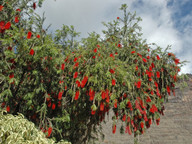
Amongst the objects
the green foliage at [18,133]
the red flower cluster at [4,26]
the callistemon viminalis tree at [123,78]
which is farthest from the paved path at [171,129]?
the red flower cluster at [4,26]

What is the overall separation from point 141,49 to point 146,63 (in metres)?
0.38

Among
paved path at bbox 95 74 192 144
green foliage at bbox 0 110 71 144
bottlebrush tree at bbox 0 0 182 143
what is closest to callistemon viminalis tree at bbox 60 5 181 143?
bottlebrush tree at bbox 0 0 182 143

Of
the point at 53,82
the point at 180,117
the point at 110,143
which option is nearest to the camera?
the point at 53,82

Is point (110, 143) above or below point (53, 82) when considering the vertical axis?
below

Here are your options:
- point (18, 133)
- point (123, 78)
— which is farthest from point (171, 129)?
point (18, 133)

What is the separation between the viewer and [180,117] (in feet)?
41.3

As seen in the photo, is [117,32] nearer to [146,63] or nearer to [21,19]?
[146,63]

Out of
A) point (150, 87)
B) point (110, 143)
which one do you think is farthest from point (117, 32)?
point (110, 143)

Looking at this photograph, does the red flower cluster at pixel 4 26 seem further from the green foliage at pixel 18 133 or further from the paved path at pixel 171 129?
the paved path at pixel 171 129

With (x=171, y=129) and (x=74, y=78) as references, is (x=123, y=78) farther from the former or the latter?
(x=171, y=129)

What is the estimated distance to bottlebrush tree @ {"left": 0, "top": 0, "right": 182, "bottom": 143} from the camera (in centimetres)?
370

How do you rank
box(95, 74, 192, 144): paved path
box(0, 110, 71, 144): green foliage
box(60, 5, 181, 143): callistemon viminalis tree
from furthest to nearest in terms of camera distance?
box(95, 74, 192, 144): paved path
box(60, 5, 181, 143): callistemon viminalis tree
box(0, 110, 71, 144): green foliage

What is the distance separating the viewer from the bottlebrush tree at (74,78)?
370 cm

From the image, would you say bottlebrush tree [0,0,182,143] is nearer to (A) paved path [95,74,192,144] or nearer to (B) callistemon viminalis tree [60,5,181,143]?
(B) callistemon viminalis tree [60,5,181,143]
